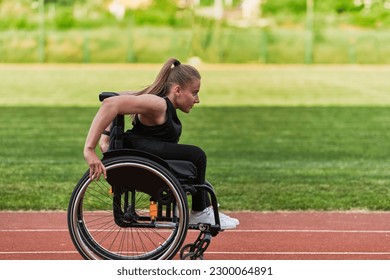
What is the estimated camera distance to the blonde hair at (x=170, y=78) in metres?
5.52

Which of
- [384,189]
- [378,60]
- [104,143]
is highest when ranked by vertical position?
[104,143]

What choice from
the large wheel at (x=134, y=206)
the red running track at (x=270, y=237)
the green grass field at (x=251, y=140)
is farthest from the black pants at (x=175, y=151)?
the green grass field at (x=251, y=140)

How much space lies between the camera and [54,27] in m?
49.0

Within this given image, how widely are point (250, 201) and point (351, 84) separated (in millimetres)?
22346

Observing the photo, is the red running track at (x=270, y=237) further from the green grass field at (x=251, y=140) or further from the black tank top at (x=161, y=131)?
the black tank top at (x=161, y=131)

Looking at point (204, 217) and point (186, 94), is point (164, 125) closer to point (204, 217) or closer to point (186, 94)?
point (186, 94)

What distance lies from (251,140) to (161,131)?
903cm

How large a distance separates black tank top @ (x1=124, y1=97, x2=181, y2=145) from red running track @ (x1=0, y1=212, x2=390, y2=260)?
89 cm

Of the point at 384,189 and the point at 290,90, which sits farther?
the point at 290,90

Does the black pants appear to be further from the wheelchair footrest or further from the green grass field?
the green grass field

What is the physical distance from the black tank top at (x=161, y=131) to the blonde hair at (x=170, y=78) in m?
0.11

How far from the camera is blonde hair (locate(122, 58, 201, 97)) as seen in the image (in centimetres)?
552
